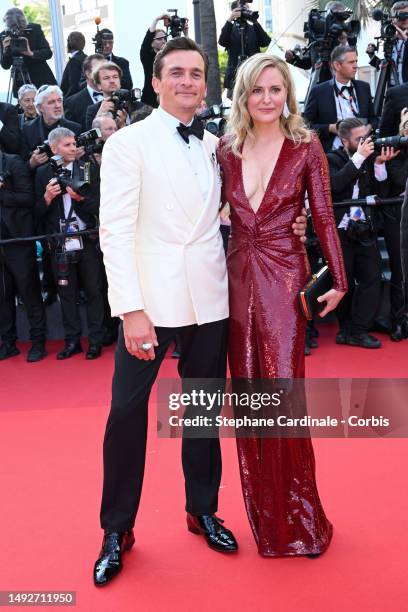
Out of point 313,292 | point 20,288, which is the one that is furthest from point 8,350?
point 313,292

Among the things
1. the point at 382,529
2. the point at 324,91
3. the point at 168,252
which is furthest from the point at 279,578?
the point at 324,91

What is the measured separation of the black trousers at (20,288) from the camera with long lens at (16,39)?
261 cm

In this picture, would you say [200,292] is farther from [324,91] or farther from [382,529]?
[324,91]

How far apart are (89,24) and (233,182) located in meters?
11.0

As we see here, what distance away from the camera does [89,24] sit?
12.6m

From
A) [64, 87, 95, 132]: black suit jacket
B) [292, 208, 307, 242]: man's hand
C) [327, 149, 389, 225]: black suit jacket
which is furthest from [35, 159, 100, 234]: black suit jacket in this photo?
[292, 208, 307, 242]: man's hand

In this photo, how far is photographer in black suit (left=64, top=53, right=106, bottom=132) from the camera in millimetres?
7023

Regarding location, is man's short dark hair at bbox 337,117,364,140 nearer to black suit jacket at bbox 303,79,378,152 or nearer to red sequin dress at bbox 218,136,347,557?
black suit jacket at bbox 303,79,378,152

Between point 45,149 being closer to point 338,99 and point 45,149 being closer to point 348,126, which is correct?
point 348,126

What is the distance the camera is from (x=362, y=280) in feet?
18.5

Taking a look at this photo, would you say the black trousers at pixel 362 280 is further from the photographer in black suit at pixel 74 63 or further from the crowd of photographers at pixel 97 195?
the photographer in black suit at pixel 74 63

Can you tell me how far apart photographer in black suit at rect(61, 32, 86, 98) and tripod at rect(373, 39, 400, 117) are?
10.3ft

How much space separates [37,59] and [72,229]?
9.44 ft

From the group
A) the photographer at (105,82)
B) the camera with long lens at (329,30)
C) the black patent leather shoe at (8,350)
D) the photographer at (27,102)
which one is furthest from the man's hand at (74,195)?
the camera with long lens at (329,30)
